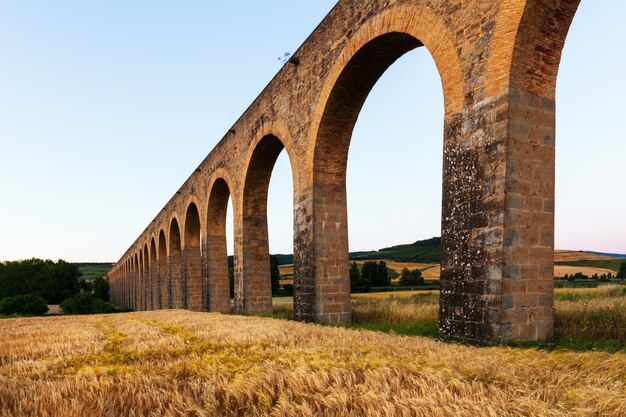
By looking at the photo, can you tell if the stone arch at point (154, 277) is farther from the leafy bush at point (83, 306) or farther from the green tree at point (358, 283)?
the green tree at point (358, 283)

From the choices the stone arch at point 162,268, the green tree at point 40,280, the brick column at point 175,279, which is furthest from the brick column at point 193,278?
the green tree at point 40,280

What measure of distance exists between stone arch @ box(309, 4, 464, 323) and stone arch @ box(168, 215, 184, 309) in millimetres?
17987

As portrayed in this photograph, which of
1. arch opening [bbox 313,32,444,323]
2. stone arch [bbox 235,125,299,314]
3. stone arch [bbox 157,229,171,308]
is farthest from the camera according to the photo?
stone arch [bbox 157,229,171,308]

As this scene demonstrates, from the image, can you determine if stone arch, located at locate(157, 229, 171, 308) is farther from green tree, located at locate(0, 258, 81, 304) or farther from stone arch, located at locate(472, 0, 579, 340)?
green tree, located at locate(0, 258, 81, 304)

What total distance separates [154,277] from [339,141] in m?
29.6

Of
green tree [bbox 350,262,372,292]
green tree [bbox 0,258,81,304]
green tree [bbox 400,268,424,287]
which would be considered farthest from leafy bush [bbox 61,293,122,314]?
green tree [bbox 400,268,424,287]

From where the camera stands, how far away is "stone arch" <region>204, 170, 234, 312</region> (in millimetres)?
18188

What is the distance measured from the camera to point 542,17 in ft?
18.1

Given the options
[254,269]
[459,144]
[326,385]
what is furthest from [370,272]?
[326,385]

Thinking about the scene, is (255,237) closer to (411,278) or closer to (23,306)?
(411,278)

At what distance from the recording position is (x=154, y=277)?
116 feet

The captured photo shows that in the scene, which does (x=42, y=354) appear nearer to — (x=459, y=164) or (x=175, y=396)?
(x=175, y=396)

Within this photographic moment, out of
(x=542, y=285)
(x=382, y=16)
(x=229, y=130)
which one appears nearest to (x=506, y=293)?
(x=542, y=285)

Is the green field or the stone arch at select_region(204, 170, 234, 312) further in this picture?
the green field
